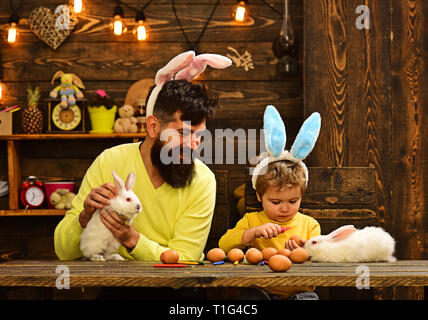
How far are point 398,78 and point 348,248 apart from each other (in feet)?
5.25

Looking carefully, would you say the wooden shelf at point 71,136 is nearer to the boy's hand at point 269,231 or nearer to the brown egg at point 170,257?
the boy's hand at point 269,231

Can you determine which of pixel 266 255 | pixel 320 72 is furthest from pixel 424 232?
pixel 266 255

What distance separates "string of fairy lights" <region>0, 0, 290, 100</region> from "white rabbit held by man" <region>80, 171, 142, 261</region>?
6.14 ft

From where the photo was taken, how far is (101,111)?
11.1 ft

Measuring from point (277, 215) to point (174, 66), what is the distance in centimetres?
73

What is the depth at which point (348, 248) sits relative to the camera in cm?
176

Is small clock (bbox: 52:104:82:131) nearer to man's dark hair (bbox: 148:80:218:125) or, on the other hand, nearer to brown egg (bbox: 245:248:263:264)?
man's dark hair (bbox: 148:80:218:125)

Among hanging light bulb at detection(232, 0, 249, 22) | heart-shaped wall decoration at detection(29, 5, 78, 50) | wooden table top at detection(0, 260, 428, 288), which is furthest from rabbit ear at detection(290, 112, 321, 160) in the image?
heart-shaped wall decoration at detection(29, 5, 78, 50)

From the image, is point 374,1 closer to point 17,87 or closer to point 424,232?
point 424,232

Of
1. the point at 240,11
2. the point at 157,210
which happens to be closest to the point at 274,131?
the point at 157,210

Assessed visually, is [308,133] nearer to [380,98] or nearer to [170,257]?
[170,257]

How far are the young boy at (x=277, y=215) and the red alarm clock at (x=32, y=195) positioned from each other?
5.61 ft

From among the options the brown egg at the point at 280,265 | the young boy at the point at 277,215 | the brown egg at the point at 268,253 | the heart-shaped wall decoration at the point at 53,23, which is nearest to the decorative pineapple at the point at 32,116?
the heart-shaped wall decoration at the point at 53,23

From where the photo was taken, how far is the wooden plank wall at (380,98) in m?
2.98
